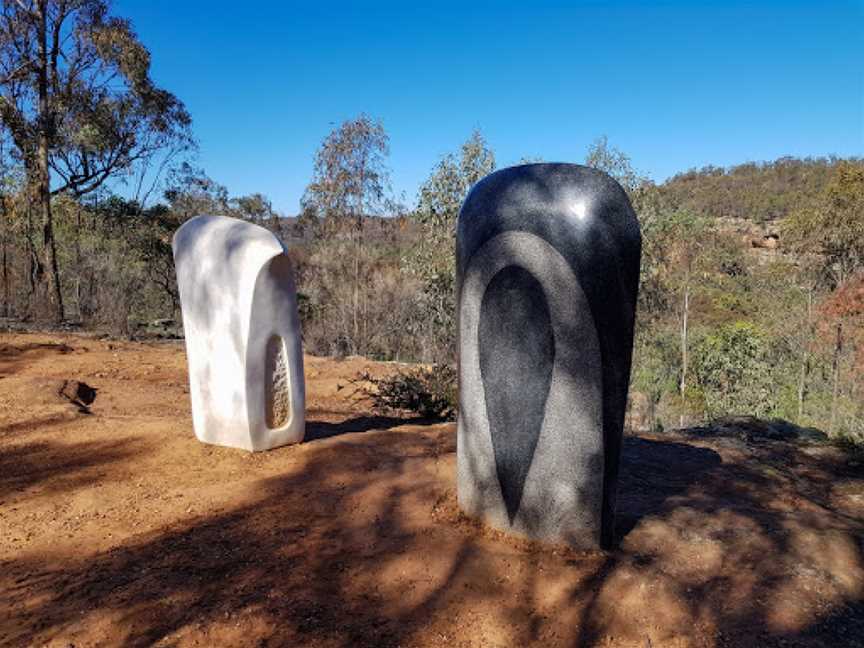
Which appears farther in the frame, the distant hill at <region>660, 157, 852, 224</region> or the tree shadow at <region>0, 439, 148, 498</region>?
the distant hill at <region>660, 157, 852, 224</region>

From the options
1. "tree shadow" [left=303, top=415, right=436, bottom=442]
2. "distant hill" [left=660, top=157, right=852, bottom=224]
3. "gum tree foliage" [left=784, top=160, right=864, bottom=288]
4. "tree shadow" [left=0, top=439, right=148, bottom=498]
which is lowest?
"tree shadow" [left=303, top=415, right=436, bottom=442]

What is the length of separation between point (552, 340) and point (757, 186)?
45.6 m

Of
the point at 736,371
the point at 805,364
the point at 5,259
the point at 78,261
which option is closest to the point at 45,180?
the point at 5,259

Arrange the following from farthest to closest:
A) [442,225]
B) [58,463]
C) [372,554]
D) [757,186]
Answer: [757,186] < [442,225] < [58,463] < [372,554]

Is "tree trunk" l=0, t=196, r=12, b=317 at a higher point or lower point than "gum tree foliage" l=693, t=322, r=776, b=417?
higher

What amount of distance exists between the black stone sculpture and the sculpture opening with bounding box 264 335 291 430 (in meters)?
1.88

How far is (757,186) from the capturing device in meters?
41.0

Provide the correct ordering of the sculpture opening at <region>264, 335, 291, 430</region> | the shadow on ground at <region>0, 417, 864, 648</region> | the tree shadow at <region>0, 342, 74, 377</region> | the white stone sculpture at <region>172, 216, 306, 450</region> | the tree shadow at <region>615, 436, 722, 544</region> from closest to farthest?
the shadow on ground at <region>0, 417, 864, 648</region> → the tree shadow at <region>615, 436, 722, 544</region> → the white stone sculpture at <region>172, 216, 306, 450</region> → the sculpture opening at <region>264, 335, 291, 430</region> → the tree shadow at <region>0, 342, 74, 377</region>

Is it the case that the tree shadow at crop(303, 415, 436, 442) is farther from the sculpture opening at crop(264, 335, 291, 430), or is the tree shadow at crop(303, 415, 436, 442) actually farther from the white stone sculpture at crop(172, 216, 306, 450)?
the white stone sculpture at crop(172, 216, 306, 450)

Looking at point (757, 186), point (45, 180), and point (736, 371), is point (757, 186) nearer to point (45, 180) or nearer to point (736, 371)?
point (736, 371)

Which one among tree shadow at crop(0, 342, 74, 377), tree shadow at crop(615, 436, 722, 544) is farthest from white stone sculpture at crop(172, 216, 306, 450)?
tree shadow at crop(0, 342, 74, 377)

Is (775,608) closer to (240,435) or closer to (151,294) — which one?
(240,435)

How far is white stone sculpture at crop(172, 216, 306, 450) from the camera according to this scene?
4094 mm

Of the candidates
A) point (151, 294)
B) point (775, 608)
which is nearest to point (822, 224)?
point (775, 608)
